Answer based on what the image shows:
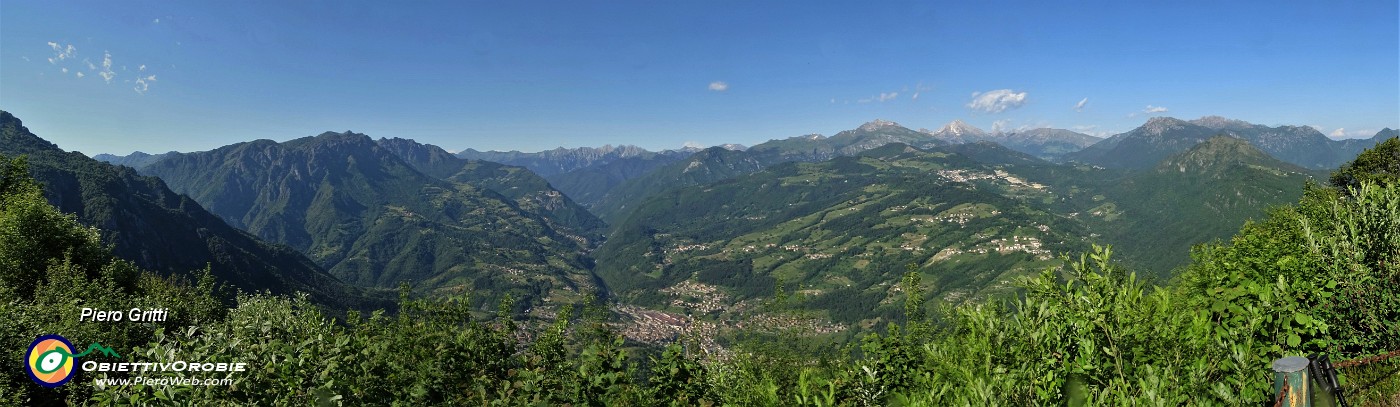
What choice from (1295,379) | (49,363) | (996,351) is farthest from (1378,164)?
(49,363)

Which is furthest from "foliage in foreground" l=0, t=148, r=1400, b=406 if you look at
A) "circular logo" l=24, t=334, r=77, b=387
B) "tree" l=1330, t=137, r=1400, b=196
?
"tree" l=1330, t=137, r=1400, b=196

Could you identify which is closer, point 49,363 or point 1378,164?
point 49,363

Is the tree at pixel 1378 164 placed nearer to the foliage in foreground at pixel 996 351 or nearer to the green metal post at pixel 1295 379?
the foliage in foreground at pixel 996 351

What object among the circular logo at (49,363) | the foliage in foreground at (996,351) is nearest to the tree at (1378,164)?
the foliage in foreground at (996,351)

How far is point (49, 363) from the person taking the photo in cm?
1436

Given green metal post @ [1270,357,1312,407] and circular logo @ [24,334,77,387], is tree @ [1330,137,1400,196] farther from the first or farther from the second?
circular logo @ [24,334,77,387]

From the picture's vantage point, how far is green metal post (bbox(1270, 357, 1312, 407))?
648 centimetres

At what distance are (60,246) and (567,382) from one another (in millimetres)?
44525

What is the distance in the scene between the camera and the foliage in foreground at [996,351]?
7.91 m

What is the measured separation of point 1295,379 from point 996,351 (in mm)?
3359

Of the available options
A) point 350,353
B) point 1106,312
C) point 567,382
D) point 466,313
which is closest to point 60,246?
point 466,313

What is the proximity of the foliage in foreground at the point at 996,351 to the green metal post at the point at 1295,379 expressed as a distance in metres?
0.56

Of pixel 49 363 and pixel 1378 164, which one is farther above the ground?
pixel 1378 164

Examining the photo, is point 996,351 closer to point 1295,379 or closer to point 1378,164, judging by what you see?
point 1295,379
